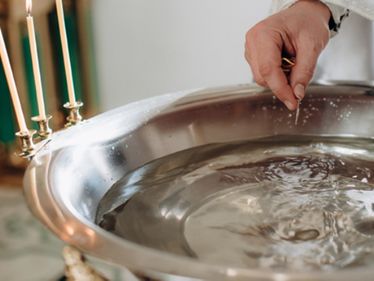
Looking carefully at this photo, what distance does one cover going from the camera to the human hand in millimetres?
711

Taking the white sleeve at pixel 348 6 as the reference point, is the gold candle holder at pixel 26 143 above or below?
below

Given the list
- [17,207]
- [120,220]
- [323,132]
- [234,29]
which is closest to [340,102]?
[323,132]

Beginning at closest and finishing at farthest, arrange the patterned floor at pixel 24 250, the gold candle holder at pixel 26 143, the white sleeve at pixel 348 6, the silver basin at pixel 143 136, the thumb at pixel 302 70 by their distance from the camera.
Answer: the silver basin at pixel 143 136, the gold candle holder at pixel 26 143, the thumb at pixel 302 70, the white sleeve at pixel 348 6, the patterned floor at pixel 24 250

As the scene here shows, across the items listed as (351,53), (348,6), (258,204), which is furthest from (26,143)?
(351,53)

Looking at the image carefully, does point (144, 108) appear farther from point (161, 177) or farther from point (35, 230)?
point (35, 230)

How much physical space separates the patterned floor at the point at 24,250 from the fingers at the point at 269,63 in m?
0.68

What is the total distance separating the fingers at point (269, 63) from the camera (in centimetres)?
71

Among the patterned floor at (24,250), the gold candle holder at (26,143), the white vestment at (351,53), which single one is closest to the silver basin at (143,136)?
the gold candle holder at (26,143)

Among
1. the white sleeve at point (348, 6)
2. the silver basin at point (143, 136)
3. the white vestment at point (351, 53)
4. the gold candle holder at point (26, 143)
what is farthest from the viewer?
the white vestment at point (351, 53)

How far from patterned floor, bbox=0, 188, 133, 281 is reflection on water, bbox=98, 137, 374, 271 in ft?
2.19

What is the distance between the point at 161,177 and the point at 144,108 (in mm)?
104

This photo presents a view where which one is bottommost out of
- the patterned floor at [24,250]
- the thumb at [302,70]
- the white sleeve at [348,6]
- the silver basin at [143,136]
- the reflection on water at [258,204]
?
the patterned floor at [24,250]

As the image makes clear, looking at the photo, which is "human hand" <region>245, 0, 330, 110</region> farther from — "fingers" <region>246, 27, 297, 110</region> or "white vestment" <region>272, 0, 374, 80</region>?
"white vestment" <region>272, 0, 374, 80</region>

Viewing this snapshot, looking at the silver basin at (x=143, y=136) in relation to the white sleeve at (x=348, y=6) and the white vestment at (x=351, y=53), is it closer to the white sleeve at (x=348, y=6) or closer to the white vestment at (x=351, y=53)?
the white sleeve at (x=348, y=6)
